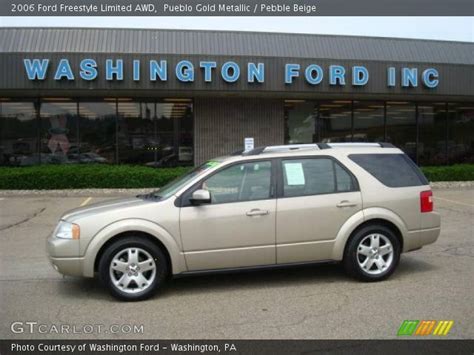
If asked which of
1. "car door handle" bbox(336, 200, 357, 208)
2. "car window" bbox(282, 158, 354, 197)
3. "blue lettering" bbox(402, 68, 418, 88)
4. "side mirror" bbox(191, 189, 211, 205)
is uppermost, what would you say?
"blue lettering" bbox(402, 68, 418, 88)

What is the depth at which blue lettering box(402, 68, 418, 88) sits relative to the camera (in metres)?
16.8

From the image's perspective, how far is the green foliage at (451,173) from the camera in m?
17.6

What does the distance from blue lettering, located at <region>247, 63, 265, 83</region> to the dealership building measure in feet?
0.11

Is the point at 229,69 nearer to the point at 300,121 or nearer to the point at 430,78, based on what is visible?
the point at 300,121

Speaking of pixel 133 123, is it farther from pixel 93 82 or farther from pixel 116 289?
pixel 116 289

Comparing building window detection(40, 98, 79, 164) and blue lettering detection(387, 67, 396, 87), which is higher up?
blue lettering detection(387, 67, 396, 87)

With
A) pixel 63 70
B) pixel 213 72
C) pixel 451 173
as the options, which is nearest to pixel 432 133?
pixel 451 173

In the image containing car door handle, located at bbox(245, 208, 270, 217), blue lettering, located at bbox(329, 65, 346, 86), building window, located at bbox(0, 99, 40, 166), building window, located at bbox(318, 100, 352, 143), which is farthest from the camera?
building window, located at bbox(318, 100, 352, 143)

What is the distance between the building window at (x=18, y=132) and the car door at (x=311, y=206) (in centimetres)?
1359

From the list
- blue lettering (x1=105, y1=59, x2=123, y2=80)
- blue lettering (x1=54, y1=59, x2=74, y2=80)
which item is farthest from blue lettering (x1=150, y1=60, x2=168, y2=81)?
blue lettering (x1=54, y1=59, x2=74, y2=80)

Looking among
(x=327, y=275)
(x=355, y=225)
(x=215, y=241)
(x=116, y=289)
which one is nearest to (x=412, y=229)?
(x=355, y=225)

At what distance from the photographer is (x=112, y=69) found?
49.2 ft

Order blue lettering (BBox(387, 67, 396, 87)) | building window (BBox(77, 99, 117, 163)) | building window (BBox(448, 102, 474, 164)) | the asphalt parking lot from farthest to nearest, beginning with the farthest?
building window (BBox(448, 102, 474, 164)), building window (BBox(77, 99, 117, 163)), blue lettering (BBox(387, 67, 396, 87)), the asphalt parking lot

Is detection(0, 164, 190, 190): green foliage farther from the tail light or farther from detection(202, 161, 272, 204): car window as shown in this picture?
the tail light
